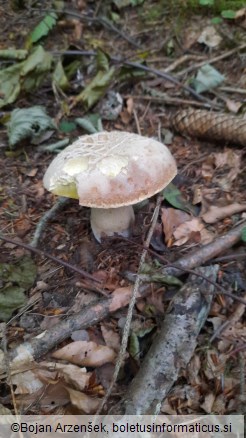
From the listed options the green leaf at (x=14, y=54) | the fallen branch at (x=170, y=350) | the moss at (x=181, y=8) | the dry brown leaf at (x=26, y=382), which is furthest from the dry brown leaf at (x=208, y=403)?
the moss at (x=181, y=8)

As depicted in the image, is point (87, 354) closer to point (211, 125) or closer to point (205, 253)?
point (205, 253)

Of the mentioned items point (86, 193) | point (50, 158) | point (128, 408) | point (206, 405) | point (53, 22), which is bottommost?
point (206, 405)

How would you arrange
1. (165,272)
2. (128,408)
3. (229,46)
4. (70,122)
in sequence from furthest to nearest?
1. (229,46)
2. (70,122)
3. (165,272)
4. (128,408)

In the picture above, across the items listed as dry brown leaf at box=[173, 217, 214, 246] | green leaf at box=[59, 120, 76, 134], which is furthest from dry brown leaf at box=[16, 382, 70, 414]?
green leaf at box=[59, 120, 76, 134]

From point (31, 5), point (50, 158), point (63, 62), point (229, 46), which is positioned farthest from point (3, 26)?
point (229, 46)

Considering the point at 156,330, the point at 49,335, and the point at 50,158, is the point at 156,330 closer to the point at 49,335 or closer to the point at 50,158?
the point at 49,335

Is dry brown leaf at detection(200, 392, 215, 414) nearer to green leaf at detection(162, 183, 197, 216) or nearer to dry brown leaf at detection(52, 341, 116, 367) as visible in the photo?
dry brown leaf at detection(52, 341, 116, 367)
